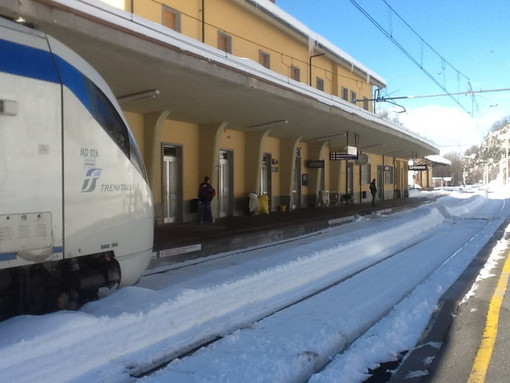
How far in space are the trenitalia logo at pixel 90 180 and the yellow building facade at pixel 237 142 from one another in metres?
9.22

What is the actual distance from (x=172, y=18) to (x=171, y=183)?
5.68 metres

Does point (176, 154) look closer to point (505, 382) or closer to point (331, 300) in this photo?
point (331, 300)

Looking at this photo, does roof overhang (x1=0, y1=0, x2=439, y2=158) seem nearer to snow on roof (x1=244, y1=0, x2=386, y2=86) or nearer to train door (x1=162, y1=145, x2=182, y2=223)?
train door (x1=162, y1=145, x2=182, y2=223)

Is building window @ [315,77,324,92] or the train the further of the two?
building window @ [315,77,324,92]

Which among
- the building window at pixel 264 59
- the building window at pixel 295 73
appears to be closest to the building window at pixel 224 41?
the building window at pixel 264 59

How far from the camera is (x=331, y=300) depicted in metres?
7.27

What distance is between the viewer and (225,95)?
13469mm

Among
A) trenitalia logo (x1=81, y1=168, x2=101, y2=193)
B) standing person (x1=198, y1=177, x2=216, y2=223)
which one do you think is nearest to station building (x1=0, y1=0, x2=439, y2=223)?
standing person (x1=198, y1=177, x2=216, y2=223)

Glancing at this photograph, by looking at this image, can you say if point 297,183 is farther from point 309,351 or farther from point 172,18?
point 309,351

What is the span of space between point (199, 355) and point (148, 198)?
2471 millimetres

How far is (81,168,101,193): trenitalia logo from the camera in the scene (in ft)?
17.9

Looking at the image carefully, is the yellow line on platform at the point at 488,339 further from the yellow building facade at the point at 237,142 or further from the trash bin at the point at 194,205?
the trash bin at the point at 194,205

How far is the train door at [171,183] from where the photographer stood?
54.8 ft

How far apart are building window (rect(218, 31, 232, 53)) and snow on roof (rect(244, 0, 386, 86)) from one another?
161cm
